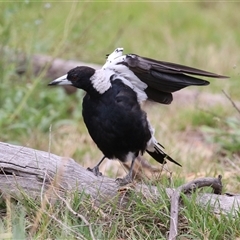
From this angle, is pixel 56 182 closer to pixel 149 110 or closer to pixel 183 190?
pixel 183 190

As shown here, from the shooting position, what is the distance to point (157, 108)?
6.84 metres

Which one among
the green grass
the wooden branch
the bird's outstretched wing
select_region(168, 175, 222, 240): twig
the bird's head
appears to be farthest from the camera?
the bird's head

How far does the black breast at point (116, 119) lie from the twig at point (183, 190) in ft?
1.50

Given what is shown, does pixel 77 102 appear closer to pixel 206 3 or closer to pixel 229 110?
pixel 229 110

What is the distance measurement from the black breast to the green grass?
11.3 inches

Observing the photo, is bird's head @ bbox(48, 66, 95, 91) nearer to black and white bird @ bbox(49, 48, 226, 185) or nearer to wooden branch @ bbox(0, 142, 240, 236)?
black and white bird @ bbox(49, 48, 226, 185)

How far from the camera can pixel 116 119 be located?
3768 mm

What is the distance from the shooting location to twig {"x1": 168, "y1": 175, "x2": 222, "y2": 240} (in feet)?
10.6

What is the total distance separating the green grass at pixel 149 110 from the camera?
3.37 meters

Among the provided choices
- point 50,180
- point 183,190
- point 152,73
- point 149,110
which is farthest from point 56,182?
point 149,110

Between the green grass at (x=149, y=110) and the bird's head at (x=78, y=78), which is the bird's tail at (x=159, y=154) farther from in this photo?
the bird's head at (x=78, y=78)

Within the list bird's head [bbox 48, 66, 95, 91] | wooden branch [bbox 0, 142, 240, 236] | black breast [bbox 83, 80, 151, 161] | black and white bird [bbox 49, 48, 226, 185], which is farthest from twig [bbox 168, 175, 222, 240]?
bird's head [bbox 48, 66, 95, 91]

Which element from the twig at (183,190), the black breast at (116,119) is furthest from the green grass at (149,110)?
the black breast at (116,119)

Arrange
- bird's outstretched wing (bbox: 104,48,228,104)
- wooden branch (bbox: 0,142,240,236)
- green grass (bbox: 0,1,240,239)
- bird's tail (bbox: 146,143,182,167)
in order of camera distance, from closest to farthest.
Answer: green grass (bbox: 0,1,240,239) → wooden branch (bbox: 0,142,240,236) → bird's outstretched wing (bbox: 104,48,228,104) → bird's tail (bbox: 146,143,182,167)
